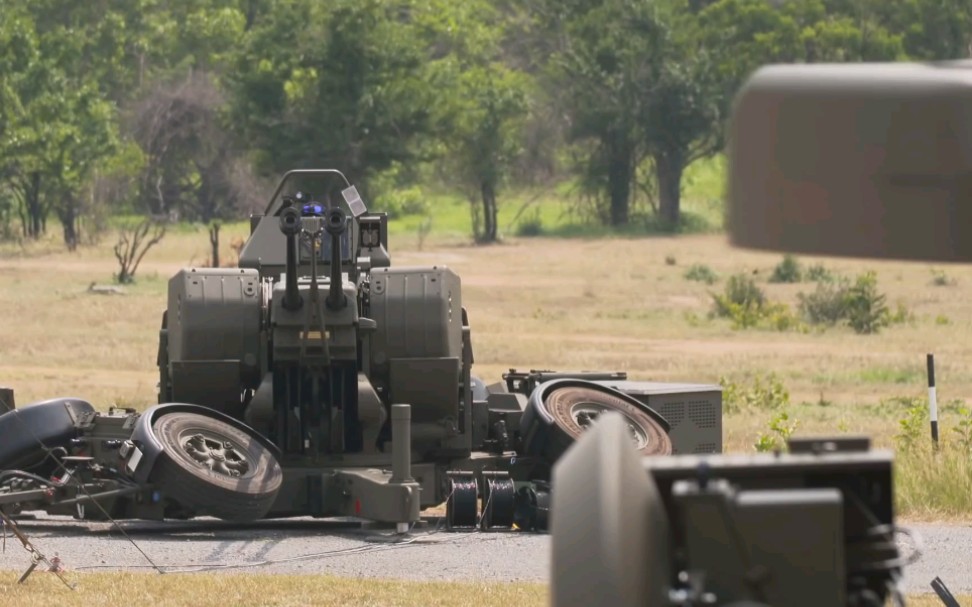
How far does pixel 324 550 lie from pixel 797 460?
25.5 ft

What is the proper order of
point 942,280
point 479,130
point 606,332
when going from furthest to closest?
point 479,130 < point 942,280 < point 606,332

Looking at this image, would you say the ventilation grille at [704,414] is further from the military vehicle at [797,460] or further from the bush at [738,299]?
the bush at [738,299]

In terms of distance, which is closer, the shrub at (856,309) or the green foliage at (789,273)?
the shrub at (856,309)

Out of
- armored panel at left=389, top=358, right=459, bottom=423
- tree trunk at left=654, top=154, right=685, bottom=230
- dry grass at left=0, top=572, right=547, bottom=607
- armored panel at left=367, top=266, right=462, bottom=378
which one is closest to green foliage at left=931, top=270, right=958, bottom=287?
tree trunk at left=654, top=154, right=685, bottom=230

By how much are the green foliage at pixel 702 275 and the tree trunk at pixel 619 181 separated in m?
15.7

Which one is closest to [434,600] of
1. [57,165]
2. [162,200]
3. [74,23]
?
[57,165]

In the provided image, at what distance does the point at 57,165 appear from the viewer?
53938mm

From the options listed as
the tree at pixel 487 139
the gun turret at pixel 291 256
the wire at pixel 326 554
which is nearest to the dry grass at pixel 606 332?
the wire at pixel 326 554

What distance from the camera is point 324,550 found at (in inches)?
447

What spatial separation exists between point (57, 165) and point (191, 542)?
143 feet

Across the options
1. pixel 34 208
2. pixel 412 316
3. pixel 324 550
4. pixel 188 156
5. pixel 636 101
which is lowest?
pixel 324 550

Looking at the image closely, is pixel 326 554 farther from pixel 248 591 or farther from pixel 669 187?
pixel 669 187

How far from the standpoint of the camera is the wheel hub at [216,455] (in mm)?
11875

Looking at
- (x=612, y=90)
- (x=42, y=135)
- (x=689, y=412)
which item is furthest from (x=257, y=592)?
(x=612, y=90)
